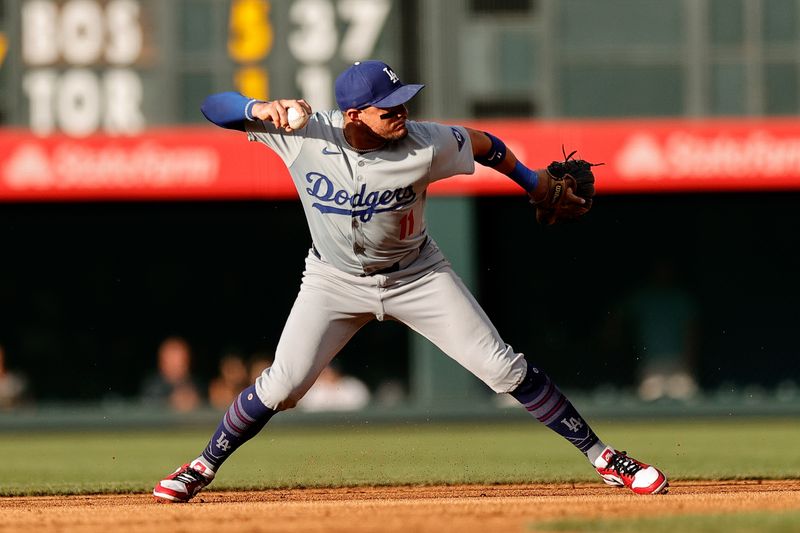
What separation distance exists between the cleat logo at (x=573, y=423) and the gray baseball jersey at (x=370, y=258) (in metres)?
0.28

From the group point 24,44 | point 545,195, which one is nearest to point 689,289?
point 24,44

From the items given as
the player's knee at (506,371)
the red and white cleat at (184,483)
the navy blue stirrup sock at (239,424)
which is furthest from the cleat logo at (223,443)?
the player's knee at (506,371)

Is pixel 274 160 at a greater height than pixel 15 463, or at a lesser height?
greater

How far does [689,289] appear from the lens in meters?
17.2

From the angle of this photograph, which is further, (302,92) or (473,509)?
(302,92)

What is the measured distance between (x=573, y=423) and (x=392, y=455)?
367 centimetres

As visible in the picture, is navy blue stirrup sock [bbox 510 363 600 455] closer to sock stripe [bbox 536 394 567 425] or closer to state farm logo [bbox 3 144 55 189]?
sock stripe [bbox 536 394 567 425]

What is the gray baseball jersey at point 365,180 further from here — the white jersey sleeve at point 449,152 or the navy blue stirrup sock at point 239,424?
the navy blue stirrup sock at point 239,424

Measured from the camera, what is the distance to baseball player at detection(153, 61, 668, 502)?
19.0 feet

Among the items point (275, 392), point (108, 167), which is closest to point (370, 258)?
point (275, 392)

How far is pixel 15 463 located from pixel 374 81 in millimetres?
5070

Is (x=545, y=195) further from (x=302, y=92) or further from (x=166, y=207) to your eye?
(x=166, y=207)

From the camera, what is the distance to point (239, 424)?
239 inches

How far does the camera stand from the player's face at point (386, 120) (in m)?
5.73
